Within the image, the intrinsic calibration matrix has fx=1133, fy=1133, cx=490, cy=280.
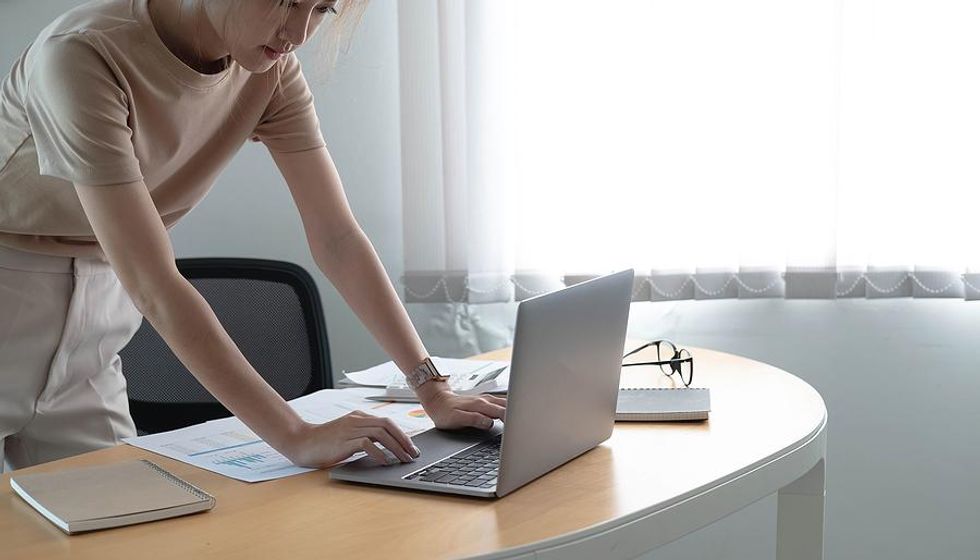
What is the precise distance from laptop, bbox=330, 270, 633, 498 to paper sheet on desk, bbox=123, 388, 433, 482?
3.8 inches

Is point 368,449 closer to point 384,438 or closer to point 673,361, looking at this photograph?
point 384,438

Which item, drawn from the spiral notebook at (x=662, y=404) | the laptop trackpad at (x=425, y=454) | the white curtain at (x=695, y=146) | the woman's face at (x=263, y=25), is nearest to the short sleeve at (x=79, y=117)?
the woman's face at (x=263, y=25)

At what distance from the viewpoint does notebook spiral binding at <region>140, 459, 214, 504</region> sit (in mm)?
1240

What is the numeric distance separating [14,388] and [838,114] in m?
1.76

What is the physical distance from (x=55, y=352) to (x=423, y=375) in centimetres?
57

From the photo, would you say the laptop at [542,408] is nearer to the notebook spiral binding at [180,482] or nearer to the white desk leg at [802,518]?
the notebook spiral binding at [180,482]

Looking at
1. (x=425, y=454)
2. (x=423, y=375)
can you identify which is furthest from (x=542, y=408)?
(x=423, y=375)

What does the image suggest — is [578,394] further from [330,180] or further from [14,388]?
[14,388]

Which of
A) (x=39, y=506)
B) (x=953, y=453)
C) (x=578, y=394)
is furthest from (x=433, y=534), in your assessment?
(x=953, y=453)

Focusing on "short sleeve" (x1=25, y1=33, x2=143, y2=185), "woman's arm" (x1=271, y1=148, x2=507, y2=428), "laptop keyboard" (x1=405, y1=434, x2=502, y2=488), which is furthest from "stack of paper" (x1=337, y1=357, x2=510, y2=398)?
"short sleeve" (x1=25, y1=33, x2=143, y2=185)

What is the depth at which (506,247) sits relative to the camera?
2.60m

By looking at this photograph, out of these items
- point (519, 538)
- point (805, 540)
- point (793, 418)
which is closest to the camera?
point (519, 538)

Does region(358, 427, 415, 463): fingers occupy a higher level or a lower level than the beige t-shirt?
lower

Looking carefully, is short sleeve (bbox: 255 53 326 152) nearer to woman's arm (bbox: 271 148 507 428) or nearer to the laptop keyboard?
woman's arm (bbox: 271 148 507 428)
